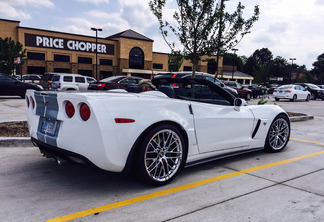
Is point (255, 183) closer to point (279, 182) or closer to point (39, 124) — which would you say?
point (279, 182)

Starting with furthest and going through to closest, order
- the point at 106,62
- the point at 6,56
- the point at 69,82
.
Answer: the point at 106,62, the point at 6,56, the point at 69,82

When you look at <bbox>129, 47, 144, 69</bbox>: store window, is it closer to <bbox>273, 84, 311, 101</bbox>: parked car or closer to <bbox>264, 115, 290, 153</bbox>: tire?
<bbox>273, 84, 311, 101</bbox>: parked car

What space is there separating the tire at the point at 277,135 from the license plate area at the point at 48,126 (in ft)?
11.9

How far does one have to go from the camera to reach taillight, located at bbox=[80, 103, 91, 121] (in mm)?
2912

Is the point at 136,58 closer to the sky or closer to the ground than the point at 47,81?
closer to the sky

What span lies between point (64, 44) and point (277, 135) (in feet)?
150

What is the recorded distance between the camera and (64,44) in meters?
45.8

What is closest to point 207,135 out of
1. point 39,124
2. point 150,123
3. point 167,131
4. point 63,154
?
point 167,131

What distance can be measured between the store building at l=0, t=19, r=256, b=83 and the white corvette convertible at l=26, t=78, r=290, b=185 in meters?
38.8

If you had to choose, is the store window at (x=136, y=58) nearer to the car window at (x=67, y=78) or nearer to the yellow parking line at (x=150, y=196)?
the car window at (x=67, y=78)

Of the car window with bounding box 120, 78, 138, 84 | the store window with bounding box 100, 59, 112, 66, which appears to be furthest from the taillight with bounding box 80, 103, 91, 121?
the store window with bounding box 100, 59, 112, 66

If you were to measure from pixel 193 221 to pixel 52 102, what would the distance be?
2.06 metres

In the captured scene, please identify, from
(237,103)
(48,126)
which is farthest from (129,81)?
(48,126)

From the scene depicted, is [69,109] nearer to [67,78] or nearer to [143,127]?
[143,127]
